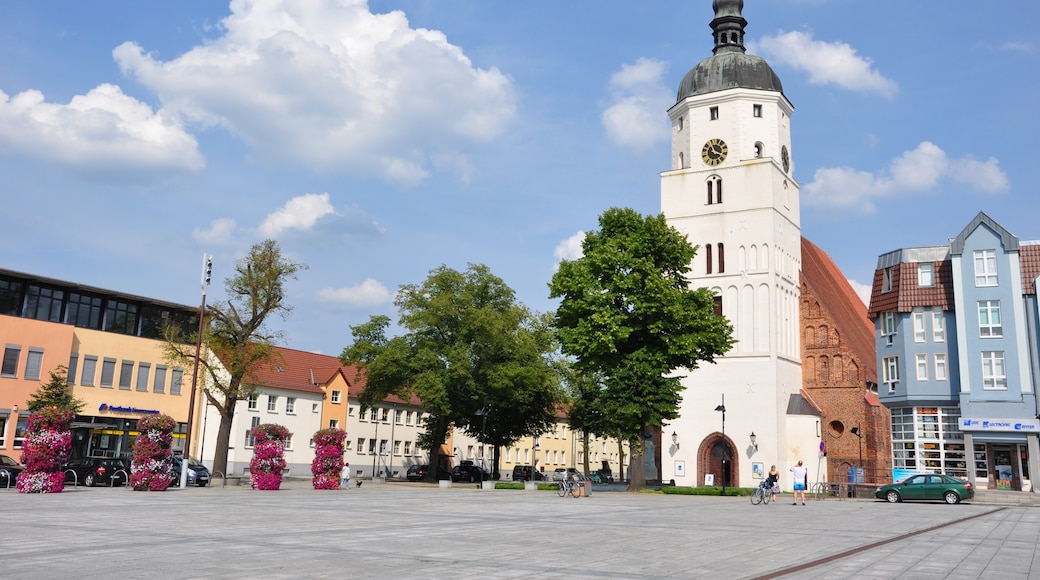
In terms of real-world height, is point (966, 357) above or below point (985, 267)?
below

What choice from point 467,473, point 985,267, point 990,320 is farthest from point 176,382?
point 985,267

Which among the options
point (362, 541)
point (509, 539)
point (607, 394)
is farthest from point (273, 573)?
point (607, 394)

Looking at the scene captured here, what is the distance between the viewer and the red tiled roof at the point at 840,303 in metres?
56.5

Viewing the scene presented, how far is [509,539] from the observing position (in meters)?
14.6

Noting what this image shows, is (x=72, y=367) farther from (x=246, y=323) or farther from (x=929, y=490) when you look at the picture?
(x=929, y=490)

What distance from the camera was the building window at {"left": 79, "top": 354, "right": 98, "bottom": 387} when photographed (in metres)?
50.0

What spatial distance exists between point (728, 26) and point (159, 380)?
151 ft

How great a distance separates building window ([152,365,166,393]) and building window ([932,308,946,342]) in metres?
49.2

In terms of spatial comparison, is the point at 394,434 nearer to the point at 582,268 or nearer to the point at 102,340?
the point at 102,340

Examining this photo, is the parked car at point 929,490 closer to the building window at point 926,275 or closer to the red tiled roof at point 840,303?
the building window at point 926,275

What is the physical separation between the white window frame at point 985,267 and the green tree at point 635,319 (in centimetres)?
1669

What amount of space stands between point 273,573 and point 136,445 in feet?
81.3

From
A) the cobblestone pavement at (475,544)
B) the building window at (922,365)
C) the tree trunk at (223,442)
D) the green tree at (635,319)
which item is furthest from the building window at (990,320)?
A: the tree trunk at (223,442)

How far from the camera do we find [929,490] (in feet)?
117
